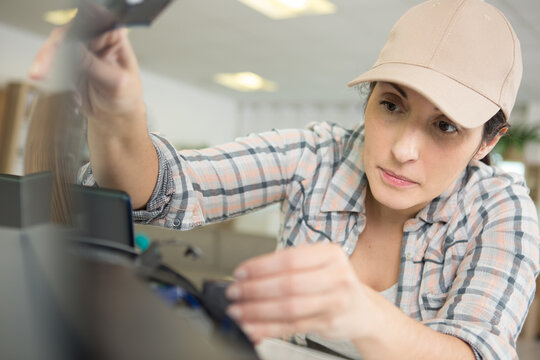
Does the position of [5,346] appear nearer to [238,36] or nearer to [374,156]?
Answer: [374,156]

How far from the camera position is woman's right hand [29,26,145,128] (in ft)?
0.67

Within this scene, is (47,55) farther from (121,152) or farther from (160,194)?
(160,194)

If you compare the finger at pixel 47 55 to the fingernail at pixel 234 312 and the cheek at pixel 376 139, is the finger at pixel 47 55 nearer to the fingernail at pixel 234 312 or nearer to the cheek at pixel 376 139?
the fingernail at pixel 234 312

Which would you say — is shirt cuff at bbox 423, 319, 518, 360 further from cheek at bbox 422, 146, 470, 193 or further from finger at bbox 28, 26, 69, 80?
finger at bbox 28, 26, 69, 80

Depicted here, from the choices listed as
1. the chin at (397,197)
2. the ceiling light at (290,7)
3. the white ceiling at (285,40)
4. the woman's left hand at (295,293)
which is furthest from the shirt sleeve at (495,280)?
the ceiling light at (290,7)

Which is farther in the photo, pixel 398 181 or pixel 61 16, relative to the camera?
pixel 398 181

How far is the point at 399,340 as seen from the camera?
13.7 inches

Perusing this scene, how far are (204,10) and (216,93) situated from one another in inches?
131

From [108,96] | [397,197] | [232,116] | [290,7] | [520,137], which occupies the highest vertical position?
[290,7]

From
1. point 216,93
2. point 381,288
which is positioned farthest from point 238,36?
point 381,288

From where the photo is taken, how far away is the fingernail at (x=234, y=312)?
0.22m

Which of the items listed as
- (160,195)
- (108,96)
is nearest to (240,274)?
(108,96)

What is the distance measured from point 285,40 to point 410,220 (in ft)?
10.4

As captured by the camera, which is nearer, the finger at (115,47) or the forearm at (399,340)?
the finger at (115,47)
